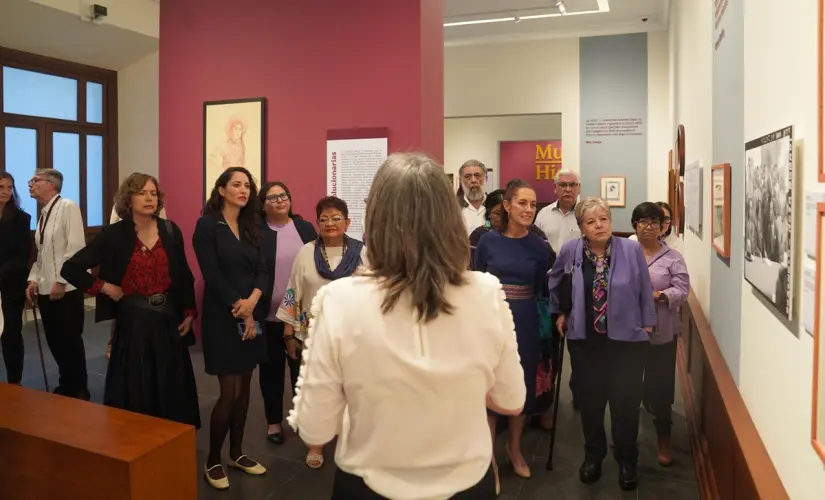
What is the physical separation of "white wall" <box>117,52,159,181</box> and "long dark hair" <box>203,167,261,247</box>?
616 centimetres

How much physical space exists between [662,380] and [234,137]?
3748mm

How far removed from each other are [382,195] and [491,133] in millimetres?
11783

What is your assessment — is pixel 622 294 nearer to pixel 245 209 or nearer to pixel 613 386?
pixel 613 386

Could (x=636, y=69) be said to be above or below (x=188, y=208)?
above

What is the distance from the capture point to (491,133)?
12.8 metres

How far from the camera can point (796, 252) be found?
1571mm

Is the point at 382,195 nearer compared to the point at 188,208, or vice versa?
the point at 382,195

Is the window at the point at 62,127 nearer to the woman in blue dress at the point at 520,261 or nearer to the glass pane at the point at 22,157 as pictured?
the glass pane at the point at 22,157

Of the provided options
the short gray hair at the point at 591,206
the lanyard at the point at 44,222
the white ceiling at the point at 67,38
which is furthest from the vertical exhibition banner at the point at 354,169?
the white ceiling at the point at 67,38

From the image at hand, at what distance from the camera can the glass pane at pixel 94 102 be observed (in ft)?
28.9

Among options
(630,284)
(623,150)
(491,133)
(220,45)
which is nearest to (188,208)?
(220,45)

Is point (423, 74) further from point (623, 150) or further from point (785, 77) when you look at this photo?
point (623, 150)

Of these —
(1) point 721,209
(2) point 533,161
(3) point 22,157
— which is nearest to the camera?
(1) point 721,209

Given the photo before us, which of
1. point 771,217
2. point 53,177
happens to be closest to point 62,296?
point 53,177
